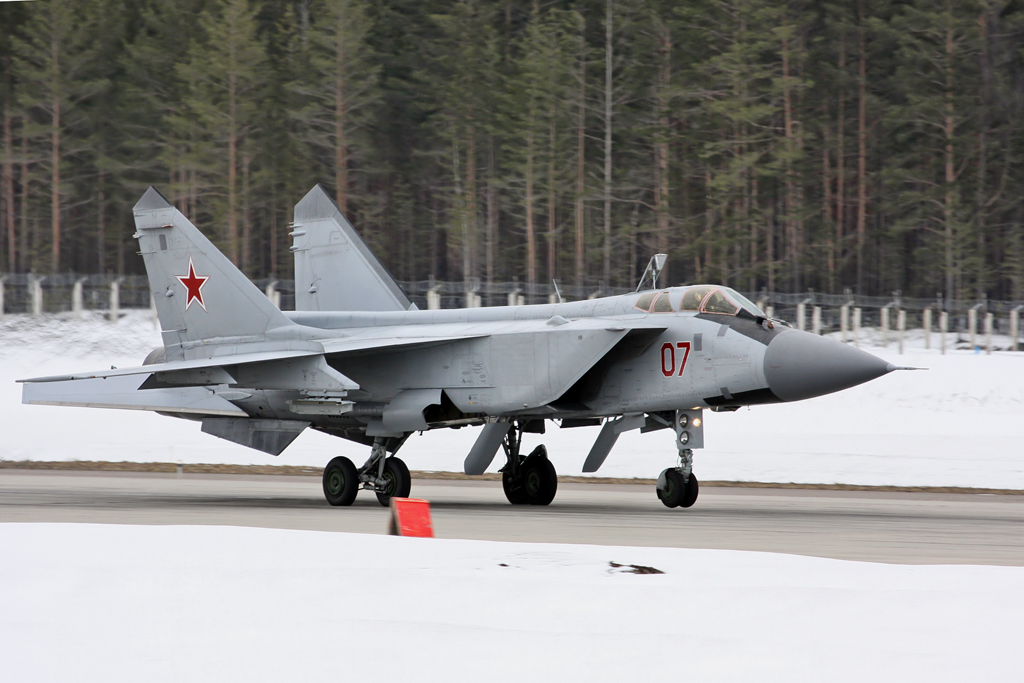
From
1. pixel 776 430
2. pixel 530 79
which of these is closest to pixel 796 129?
pixel 530 79

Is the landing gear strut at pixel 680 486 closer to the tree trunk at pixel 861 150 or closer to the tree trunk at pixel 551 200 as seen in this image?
the tree trunk at pixel 551 200

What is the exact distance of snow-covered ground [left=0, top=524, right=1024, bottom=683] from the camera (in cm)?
403

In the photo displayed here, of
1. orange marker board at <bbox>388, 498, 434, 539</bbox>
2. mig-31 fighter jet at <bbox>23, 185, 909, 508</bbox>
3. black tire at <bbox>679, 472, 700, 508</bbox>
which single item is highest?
mig-31 fighter jet at <bbox>23, 185, 909, 508</bbox>

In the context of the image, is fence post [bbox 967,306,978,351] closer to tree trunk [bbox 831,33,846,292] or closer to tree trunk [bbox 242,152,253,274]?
tree trunk [bbox 831,33,846,292]

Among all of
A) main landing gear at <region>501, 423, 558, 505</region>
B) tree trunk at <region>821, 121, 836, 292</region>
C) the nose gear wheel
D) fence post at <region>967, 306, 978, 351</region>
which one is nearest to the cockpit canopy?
the nose gear wheel

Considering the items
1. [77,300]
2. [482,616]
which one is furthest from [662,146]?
[482,616]

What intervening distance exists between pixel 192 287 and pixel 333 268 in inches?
105

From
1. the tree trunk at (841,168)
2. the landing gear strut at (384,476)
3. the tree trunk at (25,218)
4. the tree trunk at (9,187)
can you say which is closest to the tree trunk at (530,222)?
the tree trunk at (841,168)

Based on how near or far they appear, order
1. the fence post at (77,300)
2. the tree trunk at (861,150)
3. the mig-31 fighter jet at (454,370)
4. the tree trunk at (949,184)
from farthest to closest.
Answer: the tree trunk at (861,150) < the tree trunk at (949,184) < the fence post at (77,300) < the mig-31 fighter jet at (454,370)

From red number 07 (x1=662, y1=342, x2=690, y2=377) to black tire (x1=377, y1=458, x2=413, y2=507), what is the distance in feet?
11.3

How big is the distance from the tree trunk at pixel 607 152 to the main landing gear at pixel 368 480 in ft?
75.2

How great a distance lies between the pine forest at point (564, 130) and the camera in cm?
3334

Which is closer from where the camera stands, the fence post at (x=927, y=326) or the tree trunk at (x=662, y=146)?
the fence post at (x=927, y=326)

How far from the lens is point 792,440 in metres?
18.4
